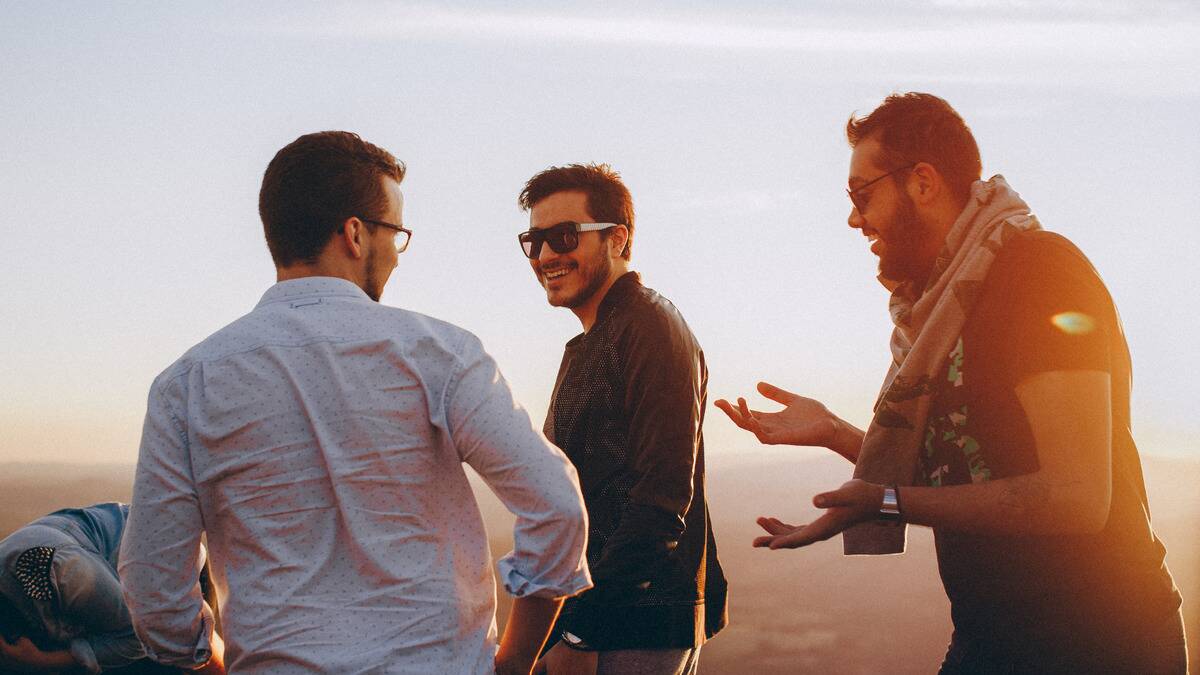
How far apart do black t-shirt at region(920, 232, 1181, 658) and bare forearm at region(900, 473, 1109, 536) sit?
10 cm

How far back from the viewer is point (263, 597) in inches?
80.7

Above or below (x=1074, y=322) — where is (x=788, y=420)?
below

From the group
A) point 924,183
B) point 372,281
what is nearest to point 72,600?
point 372,281

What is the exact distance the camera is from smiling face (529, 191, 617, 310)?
4.04m

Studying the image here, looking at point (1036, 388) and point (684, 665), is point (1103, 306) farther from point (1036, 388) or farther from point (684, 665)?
point (684, 665)

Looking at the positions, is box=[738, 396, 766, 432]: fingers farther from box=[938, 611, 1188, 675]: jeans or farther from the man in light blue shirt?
the man in light blue shirt

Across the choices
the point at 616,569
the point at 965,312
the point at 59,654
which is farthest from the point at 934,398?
the point at 59,654

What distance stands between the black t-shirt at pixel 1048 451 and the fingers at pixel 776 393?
0.85 metres

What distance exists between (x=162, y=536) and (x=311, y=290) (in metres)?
0.61

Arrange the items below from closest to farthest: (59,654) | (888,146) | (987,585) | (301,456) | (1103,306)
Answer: (301,456)
(1103,306)
(987,585)
(888,146)
(59,654)

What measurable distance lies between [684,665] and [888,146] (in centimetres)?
180

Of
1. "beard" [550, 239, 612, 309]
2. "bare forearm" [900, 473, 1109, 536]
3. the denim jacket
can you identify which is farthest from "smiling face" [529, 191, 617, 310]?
the denim jacket

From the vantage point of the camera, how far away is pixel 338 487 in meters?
2.03

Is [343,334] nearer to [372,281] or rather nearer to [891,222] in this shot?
[372,281]
